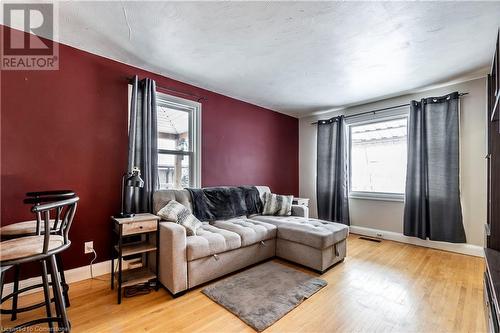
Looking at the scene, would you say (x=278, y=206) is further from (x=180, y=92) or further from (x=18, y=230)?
(x=18, y=230)

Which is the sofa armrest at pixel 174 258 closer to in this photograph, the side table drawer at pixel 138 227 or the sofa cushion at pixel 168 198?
the side table drawer at pixel 138 227

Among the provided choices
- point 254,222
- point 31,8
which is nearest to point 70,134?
point 31,8

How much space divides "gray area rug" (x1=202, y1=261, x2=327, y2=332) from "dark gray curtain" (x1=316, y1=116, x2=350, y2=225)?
2.19 meters

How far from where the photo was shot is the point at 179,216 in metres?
2.37

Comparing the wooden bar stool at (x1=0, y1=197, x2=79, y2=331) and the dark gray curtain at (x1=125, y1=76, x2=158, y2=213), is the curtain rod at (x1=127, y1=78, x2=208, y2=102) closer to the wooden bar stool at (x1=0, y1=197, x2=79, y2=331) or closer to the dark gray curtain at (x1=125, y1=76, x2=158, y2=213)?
the dark gray curtain at (x1=125, y1=76, x2=158, y2=213)

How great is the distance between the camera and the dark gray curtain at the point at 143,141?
2576mm

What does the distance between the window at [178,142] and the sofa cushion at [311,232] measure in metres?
1.43

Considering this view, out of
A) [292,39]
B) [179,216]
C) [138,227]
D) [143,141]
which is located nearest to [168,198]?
[179,216]

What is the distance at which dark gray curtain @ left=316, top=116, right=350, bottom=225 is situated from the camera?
14.1 feet

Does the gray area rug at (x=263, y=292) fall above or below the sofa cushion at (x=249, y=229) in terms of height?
below

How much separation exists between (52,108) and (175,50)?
136 centimetres

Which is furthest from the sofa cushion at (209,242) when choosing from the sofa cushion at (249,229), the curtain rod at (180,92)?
the curtain rod at (180,92)

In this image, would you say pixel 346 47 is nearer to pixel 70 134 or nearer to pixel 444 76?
pixel 444 76

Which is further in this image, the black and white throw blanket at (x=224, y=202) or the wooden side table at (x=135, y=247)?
the black and white throw blanket at (x=224, y=202)
